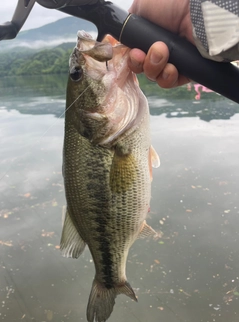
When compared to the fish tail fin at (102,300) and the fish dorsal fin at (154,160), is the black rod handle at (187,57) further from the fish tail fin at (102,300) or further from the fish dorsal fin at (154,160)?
the fish tail fin at (102,300)

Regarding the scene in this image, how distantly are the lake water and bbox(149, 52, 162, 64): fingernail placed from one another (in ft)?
2.46

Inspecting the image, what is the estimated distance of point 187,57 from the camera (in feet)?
4.09

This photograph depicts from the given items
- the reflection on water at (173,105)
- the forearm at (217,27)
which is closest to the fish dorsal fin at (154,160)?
the forearm at (217,27)

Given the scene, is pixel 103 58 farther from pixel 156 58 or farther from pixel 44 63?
pixel 44 63

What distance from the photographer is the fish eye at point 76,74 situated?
4.58ft

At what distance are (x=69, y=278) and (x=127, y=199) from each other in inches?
86.1

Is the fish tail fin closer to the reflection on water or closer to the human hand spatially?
the human hand

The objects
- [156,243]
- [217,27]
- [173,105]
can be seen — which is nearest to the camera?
[217,27]

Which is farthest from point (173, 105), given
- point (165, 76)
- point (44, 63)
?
point (44, 63)

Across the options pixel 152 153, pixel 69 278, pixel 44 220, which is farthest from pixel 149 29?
pixel 44 220

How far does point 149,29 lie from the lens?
1.23m

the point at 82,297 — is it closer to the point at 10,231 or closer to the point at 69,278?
the point at 69,278

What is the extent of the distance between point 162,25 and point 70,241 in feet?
3.58

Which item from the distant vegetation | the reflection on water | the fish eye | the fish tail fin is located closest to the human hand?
the fish eye
